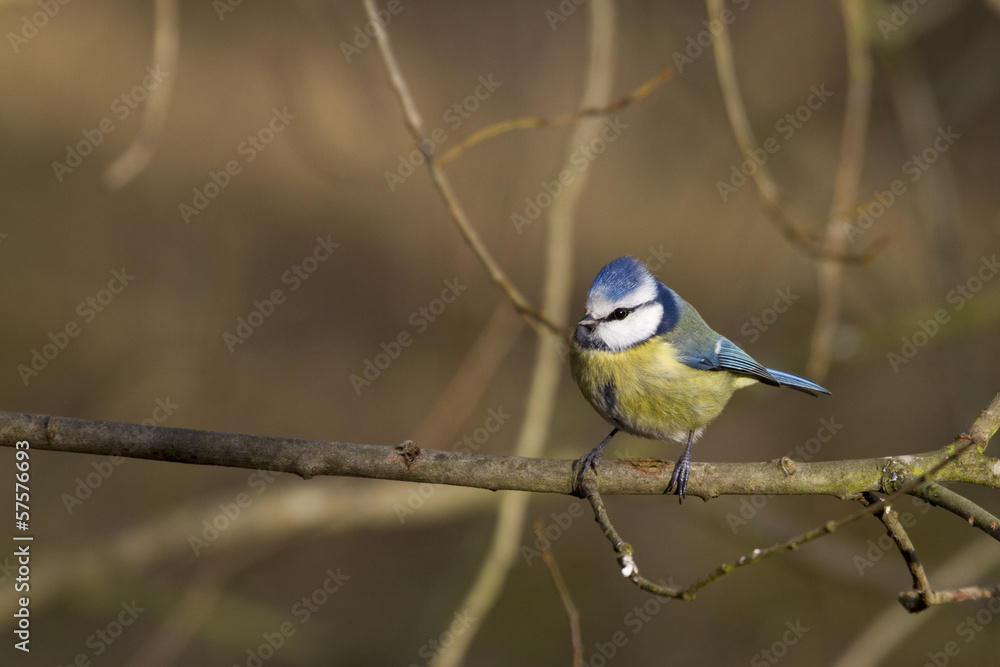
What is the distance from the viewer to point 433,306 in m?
6.70

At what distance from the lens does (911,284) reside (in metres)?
4.81

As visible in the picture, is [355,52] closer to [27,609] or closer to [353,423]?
[353,423]

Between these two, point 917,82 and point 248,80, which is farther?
point 248,80

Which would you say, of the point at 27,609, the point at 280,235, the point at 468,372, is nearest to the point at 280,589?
the point at 27,609

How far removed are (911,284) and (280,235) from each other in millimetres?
4646

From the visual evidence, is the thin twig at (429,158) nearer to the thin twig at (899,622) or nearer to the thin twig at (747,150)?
the thin twig at (747,150)

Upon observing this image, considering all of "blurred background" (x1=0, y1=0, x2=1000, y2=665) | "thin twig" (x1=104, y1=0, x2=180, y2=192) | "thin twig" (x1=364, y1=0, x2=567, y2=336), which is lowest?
"blurred background" (x1=0, y1=0, x2=1000, y2=665)

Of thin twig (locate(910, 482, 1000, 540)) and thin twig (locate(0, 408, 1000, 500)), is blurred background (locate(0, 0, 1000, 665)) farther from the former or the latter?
thin twig (locate(910, 482, 1000, 540))

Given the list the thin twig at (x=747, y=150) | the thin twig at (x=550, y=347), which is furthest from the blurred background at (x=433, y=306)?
the thin twig at (x=747, y=150)

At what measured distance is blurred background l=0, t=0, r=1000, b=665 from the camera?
3.74 m

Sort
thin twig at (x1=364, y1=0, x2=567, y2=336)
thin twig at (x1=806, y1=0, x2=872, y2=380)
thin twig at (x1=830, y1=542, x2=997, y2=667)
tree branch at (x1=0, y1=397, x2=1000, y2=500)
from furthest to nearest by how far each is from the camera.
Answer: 1. thin twig at (x1=830, y1=542, x2=997, y2=667)
2. thin twig at (x1=806, y1=0, x2=872, y2=380)
3. thin twig at (x1=364, y1=0, x2=567, y2=336)
4. tree branch at (x1=0, y1=397, x2=1000, y2=500)

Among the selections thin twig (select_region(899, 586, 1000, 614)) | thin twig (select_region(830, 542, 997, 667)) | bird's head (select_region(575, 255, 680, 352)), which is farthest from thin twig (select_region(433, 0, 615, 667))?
thin twig (select_region(899, 586, 1000, 614))

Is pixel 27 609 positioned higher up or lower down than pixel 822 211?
higher up

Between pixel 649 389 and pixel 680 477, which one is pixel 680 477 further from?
pixel 649 389
